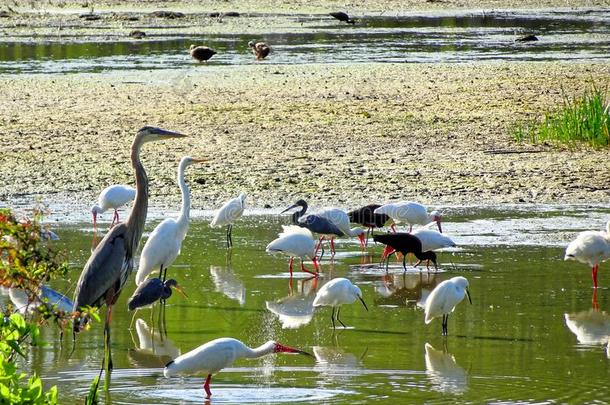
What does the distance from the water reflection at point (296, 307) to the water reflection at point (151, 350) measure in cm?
95

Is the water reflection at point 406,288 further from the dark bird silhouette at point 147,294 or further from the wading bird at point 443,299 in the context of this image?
the dark bird silhouette at point 147,294

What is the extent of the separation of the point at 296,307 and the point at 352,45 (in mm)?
23517

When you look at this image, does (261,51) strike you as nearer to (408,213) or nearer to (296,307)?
(408,213)

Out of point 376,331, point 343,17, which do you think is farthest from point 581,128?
point 343,17

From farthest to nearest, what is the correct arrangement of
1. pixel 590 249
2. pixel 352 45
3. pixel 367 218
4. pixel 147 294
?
pixel 352 45 → pixel 367 218 → pixel 590 249 → pixel 147 294

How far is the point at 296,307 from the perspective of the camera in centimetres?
1016

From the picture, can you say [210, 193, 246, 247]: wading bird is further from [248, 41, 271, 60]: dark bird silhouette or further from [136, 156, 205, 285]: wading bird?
[248, 41, 271, 60]: dark bird silhouette

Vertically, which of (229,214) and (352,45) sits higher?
(352,45)

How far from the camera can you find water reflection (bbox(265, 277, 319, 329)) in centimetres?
966

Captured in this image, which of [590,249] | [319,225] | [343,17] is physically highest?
[343,17]

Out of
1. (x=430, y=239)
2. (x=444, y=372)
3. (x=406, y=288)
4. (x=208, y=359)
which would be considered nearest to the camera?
(x=208, y=359)

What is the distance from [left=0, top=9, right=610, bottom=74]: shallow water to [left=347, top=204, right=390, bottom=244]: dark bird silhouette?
1521 cm

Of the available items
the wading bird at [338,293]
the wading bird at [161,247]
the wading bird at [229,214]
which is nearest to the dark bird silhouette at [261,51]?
the wading bird at [229,214]

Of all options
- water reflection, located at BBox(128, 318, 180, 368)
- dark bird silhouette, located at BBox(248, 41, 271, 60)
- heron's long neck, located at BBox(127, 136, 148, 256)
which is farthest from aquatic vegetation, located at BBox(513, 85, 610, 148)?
dark bird silhouette, located at BBox(248, 41, 271, 60)
